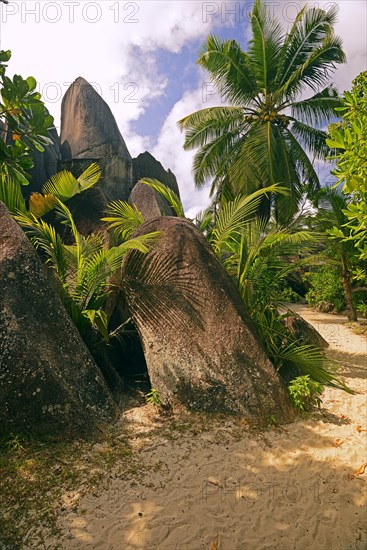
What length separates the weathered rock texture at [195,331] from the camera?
14.6ft

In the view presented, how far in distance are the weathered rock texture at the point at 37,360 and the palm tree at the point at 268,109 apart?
9.08 meters

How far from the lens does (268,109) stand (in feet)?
41.0

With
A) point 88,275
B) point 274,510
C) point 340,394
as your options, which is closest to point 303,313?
point 340,394

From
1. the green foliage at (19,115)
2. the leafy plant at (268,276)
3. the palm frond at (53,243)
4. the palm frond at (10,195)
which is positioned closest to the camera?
the green foliage at (19,115)

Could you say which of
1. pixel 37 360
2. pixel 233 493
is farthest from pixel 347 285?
pixel 37 360

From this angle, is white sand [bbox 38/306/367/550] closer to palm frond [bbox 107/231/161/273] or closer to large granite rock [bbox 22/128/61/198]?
palm frond [bbox 107/231/161/273]

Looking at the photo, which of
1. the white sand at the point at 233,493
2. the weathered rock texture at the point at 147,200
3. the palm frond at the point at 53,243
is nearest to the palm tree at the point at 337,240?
the weathered rock texture at the point at 147,200

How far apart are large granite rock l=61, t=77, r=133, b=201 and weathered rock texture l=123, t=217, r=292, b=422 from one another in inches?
465

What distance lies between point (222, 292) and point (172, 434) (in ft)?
6.57

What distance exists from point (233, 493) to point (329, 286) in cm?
1147

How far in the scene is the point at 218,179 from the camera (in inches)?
529

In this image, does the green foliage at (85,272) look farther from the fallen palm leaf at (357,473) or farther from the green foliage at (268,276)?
the fallen palm leaf at (357,473)

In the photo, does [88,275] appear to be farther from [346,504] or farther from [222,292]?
[346,504]

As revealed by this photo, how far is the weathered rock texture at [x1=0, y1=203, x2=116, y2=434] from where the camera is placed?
375cm
